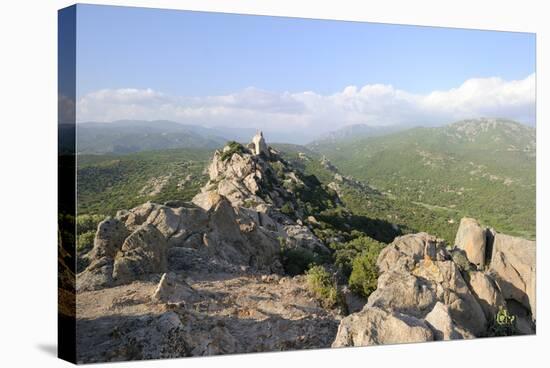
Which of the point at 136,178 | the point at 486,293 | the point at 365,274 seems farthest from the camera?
the point at 365,274

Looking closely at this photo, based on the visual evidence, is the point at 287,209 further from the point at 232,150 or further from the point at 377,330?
the point at 377,330

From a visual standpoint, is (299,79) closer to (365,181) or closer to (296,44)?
(296,44)

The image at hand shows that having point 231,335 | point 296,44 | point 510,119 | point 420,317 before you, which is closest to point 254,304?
point 231,335

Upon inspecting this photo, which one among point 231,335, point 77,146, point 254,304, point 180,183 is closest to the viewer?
point 77,146

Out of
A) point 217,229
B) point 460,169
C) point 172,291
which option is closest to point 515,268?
point 460,169

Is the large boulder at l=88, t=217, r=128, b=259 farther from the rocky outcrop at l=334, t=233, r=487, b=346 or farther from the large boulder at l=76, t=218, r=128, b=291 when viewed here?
the rocky outcrop at l=334, t=233, r=487, b=346

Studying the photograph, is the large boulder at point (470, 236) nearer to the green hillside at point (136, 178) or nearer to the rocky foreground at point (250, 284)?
the rocky foreground at point (250, 284)

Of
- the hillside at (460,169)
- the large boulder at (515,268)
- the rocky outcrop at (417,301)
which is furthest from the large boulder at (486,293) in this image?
the hillside at (460,169)
